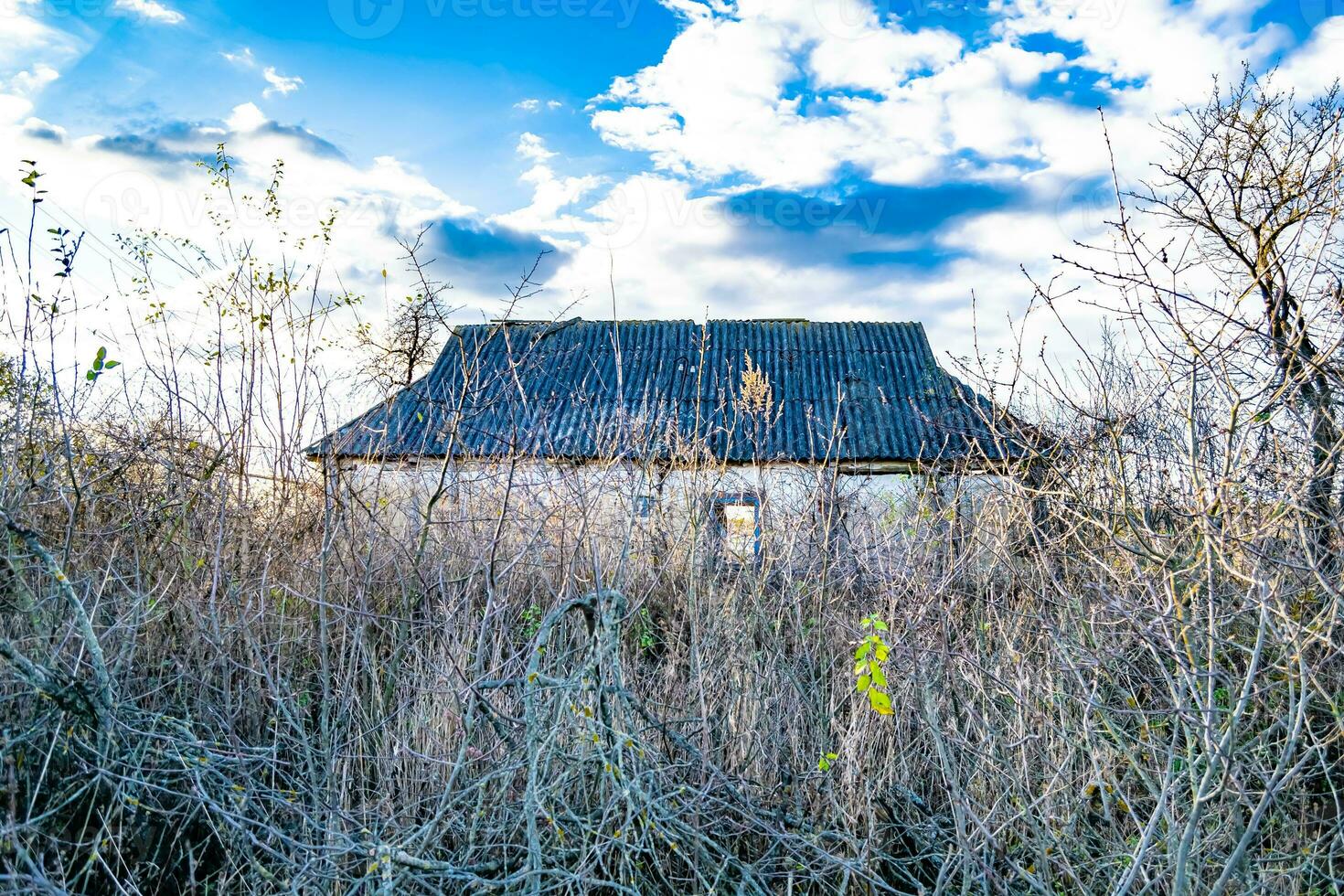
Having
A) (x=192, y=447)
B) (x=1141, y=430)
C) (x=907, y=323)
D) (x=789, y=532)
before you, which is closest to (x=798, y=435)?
(x=907, y=323)

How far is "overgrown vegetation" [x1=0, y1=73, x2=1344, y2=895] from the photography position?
292 centimetres

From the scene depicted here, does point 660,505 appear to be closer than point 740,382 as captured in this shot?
Yes

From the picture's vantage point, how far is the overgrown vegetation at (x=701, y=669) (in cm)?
292

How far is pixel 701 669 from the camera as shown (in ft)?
13.2

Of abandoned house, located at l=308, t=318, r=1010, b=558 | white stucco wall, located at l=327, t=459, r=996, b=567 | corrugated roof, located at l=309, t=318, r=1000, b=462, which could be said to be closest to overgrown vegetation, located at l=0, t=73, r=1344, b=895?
white stucco wall, located at l=327, t=459, r=996, b=567

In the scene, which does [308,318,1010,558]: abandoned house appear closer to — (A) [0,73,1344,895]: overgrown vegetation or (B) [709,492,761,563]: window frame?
(B) [709,492,761,563]: window frame

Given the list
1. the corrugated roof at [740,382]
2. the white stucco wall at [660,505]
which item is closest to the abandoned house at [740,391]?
the corrugated roof at [740,382]

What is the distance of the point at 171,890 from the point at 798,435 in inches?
440

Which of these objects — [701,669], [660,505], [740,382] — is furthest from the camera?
[740,382]

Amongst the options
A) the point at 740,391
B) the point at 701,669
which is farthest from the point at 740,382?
the point at 701,669

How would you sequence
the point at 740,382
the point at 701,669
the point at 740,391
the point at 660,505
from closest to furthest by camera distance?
the point at 701,669
the point at 660,505
the point at 740,391
the point at 740,382

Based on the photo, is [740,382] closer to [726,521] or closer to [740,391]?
[740,391]

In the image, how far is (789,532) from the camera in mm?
5555

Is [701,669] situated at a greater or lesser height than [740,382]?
lesser
